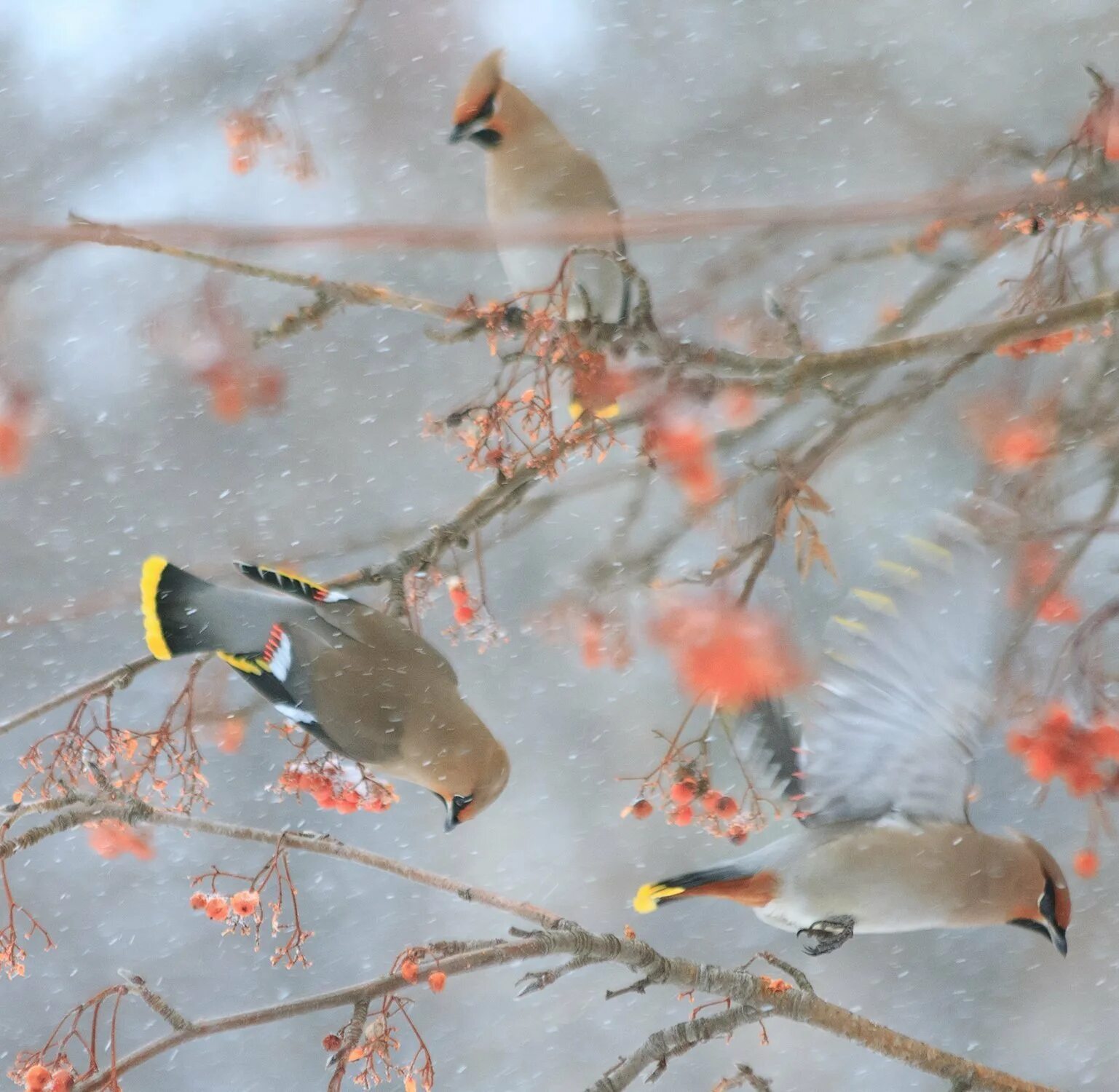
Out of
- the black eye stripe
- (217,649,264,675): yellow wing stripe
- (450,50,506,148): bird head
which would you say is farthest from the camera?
(450,50,506,148): bird head

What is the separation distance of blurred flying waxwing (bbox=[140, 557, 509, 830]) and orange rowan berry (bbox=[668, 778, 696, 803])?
29 cm

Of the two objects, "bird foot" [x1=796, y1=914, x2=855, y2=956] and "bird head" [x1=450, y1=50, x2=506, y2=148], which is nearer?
"bird foot" [x1=796, y1=914, x2=855, y2=956]

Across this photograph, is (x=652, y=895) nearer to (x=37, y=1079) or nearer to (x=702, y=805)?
(x=702, y=805)

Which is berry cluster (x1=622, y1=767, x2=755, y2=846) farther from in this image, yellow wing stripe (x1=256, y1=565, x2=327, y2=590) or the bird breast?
yellow wing stripe (x1=256, y1=565, x2=327, y2=590)

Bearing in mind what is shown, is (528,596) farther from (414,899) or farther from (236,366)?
(414,899)

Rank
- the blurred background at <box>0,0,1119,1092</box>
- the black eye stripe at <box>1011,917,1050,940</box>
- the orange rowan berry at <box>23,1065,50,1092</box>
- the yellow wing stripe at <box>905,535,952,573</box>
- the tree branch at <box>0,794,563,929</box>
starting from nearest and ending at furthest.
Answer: the orange rowan berry at <box>23,1065,50,1092</box> → the tree branch at <box>0,794,563,929</box> → the yellow wing stripe at <box>905,535,952,573</box> → the black eye stripe at <box>1011,917,1050,940</box> → the blurred background at <box>0,0,1119,1092</box>

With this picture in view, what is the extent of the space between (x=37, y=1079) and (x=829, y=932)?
0.81 meters

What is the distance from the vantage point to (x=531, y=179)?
5.17ft

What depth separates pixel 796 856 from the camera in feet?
4.19

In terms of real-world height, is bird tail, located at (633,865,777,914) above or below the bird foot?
above

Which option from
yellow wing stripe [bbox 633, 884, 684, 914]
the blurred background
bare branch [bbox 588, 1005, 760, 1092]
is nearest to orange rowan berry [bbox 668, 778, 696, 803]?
yellow wing stripe [bbox 633, 884, 684, 914]

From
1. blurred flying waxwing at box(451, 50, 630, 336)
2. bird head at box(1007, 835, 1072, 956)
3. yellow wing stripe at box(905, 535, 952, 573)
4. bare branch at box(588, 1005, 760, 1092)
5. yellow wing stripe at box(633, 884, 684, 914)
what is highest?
blurred flying waxwing at box(451, 50, 630, 336)

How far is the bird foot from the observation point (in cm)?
128

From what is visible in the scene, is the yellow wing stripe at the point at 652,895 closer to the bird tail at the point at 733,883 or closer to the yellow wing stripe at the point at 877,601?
the bird tail at the point at 733,883
